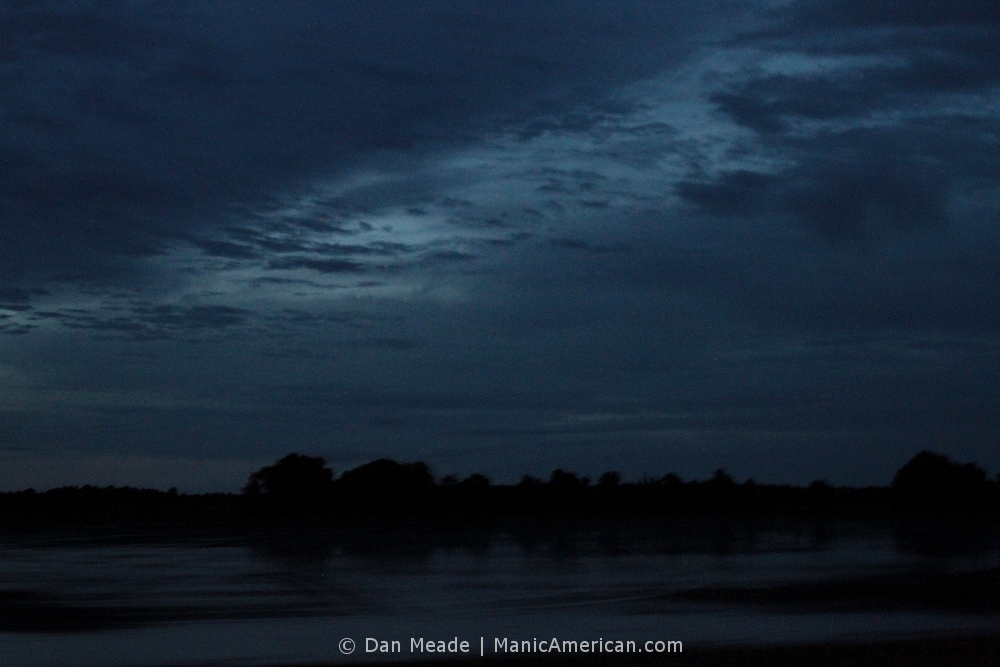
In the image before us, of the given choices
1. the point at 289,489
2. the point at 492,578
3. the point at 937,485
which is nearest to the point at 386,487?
the point at 289,489

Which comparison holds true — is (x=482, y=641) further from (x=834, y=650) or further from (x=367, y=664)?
(x=834, y=650)

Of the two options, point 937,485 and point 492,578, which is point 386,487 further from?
point 492,578

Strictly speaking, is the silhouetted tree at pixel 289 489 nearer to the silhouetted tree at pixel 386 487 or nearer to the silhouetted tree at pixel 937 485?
the silhouetted tree at pixel 386 487

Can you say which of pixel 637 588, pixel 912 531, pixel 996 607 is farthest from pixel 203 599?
pixel 912 531

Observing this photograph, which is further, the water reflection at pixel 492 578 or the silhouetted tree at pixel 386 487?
the silhouetted tree at pixel 386 487

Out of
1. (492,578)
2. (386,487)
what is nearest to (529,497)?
(386,487)

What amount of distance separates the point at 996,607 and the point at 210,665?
388 inches

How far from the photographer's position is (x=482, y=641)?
12.4 metres

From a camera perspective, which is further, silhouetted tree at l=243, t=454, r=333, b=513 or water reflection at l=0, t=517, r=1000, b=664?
silhouetted tree at l=243, t=454, r=333, b=513

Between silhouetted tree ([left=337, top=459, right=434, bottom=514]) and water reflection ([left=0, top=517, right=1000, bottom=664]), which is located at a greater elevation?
silhouetted tree ([left=337, top=459, right=434, bottom=514])

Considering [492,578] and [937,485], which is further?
[937,485]

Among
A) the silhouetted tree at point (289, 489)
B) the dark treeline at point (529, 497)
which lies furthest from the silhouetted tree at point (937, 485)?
the silhouetted tree at point (289, 489)

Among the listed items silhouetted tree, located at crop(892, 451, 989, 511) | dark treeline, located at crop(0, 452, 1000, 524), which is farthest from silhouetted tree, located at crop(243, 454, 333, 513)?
silhouetted tree, located at crop(892, 451, 989, 511)

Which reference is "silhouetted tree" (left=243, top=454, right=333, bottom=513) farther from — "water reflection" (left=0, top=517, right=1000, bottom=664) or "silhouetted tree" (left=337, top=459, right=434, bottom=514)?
"water reflection" (left=0, top=517, right=1000, bottom=664)
